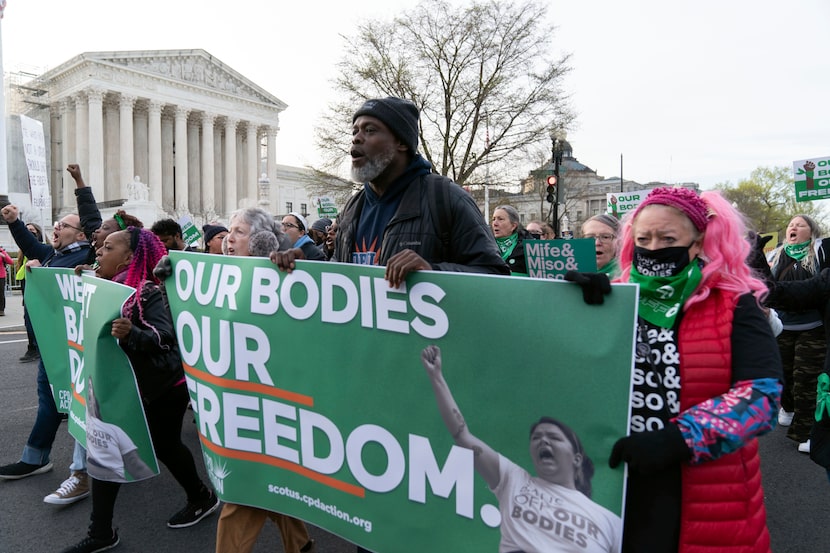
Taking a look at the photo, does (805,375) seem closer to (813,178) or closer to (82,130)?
(813,178)

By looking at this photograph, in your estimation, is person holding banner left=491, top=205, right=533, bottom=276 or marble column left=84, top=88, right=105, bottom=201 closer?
person holding banner left=491, top=205, right=533, bottom=276

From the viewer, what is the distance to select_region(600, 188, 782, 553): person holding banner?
5.21ft

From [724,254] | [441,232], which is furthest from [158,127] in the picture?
[724,254]

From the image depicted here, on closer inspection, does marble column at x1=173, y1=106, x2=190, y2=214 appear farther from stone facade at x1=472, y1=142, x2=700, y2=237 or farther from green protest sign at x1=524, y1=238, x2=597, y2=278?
green protest sign at x1=524, y1=238, x2=597, y2=278

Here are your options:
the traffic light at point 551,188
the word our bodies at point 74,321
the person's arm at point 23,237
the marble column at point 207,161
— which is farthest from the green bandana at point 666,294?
the marble column at point 207,161

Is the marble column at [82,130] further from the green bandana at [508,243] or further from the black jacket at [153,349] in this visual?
the black jacket at [153,349]

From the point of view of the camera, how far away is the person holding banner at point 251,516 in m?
2.54

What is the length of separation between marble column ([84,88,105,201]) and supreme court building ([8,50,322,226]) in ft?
0.27

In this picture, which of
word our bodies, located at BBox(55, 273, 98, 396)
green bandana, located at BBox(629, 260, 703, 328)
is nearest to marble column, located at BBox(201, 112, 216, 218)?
word our bodies, located at BBox(55, 273, 98, 396)

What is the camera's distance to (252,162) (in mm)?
61750

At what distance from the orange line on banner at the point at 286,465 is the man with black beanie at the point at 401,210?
0.82m

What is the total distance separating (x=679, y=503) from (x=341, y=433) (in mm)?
1184

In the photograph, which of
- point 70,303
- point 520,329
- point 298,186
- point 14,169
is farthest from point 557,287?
point 298,186

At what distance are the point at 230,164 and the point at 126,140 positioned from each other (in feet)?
35.9
